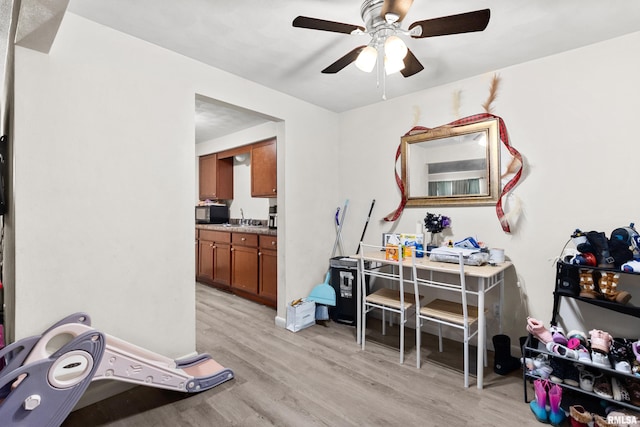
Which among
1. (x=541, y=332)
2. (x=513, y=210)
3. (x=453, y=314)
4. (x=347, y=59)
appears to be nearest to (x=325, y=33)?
(x=347, y=59)

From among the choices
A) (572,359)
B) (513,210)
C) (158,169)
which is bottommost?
(572,359)

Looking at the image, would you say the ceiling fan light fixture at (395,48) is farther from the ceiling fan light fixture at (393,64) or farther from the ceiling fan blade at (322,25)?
the ceiling fan blade at (322,25)

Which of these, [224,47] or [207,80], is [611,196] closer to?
[224,47]

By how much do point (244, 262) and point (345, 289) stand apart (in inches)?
58.2

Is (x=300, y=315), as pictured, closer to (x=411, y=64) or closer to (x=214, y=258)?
(x=214, y=258)

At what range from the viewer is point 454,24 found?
158cm

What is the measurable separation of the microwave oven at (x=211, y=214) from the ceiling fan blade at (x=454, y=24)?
13.7ft

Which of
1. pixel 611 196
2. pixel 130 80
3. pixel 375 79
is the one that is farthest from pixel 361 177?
pixel 130 80

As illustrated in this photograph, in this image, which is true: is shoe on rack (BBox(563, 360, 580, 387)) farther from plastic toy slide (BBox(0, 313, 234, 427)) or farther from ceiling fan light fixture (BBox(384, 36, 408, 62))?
plastic toy slide (BBox(0, 313, 234, 427))

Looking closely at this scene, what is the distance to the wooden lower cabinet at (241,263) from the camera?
372 cm

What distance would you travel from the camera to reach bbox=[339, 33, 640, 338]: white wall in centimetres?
216

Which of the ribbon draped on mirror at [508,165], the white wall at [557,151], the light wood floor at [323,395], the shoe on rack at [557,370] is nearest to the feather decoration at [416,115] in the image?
the white wall at [557,151]

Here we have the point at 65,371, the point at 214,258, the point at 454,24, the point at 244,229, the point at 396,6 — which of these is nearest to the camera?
the point at 396,6

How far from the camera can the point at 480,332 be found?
215cm
